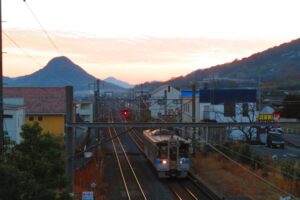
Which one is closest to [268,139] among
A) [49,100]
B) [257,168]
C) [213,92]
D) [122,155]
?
[213,92]

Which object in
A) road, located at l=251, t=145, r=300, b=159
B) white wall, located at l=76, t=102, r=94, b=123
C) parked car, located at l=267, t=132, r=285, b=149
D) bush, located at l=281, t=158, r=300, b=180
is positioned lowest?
road, located at l=251, t=145, r=300, b=159

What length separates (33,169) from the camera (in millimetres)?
9391

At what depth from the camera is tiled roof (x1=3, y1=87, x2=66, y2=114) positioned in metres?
42.5

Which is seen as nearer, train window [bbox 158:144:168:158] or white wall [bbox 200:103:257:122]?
train window [bbox 158:144:168:158]

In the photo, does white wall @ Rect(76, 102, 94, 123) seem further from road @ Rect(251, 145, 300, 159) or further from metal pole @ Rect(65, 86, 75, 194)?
metal pole @ Rect(65, 86, 75, 194)

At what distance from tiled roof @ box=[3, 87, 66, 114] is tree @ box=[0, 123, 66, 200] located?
32.2 metres

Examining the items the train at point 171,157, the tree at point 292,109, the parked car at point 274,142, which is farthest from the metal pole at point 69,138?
the tree at point 292,109

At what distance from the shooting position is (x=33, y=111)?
1676 inches

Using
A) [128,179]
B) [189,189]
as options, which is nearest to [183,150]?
[189,189]

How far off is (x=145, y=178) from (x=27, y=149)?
52.6 feet

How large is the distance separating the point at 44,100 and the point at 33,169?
1396 inches

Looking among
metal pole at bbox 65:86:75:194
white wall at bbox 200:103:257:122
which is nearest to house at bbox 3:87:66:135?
white wall at bbox 200:103:257:122

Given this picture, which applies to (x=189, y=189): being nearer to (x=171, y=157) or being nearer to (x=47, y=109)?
(x=171, y=157)

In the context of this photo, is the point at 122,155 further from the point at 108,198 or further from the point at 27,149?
the point at 27,149
